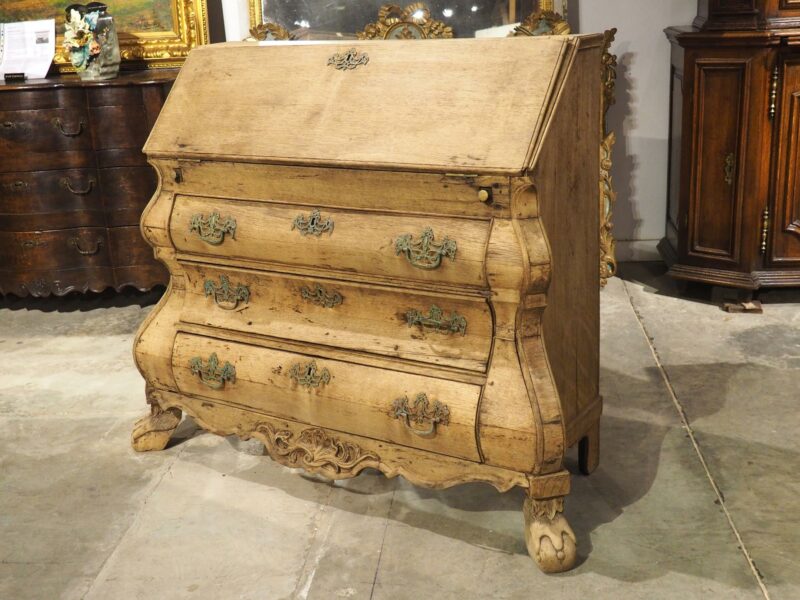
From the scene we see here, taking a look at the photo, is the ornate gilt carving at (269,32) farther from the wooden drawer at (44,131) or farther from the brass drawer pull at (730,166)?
the brass drawer pull at (730,166)

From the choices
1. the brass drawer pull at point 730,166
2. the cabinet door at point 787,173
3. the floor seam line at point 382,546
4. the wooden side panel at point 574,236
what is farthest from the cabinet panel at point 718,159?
the floor seam line at point 382,546

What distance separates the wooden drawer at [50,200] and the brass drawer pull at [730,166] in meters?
2.83

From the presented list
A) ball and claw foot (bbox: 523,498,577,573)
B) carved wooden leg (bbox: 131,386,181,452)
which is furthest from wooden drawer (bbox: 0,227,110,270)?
ball and claw foot (bbox: 523,498,577,573)

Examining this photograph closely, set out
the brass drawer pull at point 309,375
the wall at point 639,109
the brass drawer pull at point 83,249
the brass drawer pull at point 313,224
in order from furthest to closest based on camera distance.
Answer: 1. the wall at point 639,109
2. the brass drawer pull at point 83,249
3. the brass drawer pull at point 309,375
4. the brass drawer pull at point 313,224

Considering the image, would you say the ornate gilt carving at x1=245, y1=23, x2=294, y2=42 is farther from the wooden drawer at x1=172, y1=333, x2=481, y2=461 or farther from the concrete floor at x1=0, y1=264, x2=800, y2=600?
the wooden drawer at x1=172, y1=333, x2=481, y2=461

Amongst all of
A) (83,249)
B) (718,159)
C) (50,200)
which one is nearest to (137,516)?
(83,249)

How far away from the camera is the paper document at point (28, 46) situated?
461cm

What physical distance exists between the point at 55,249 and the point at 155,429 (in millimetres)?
1709

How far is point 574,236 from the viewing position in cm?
264

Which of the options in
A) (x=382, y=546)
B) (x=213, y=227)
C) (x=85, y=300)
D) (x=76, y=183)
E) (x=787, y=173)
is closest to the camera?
(x=382, y=546)

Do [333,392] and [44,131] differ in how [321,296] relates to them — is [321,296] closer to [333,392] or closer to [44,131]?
[333,392]

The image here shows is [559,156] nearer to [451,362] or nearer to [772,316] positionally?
[451,362]

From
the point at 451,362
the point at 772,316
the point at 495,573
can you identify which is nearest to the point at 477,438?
the point at 451,362

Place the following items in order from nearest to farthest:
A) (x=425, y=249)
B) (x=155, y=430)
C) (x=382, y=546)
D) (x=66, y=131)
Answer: (x=425, y=249)
(x=382, y=546)
(x=155, y=430)
(x=66, y=131)
